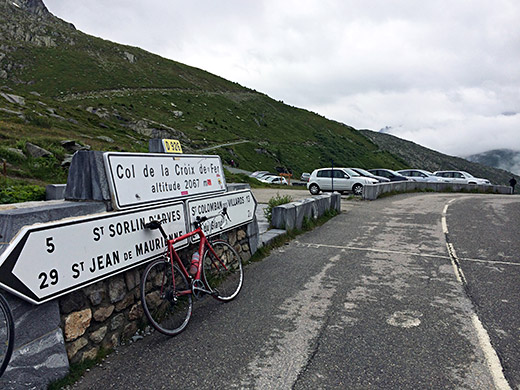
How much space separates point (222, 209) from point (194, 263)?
133 cm

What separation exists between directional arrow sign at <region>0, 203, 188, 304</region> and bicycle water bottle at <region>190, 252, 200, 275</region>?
493 millimetres

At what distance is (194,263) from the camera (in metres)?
4.70

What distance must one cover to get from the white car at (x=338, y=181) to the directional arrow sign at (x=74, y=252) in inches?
676

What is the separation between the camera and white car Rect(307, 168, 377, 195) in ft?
69.1

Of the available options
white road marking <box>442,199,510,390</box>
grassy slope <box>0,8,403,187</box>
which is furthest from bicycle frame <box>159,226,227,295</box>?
grassy slope <box>0,8,403,187</box>

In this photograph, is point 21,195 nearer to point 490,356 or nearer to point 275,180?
point 490,356

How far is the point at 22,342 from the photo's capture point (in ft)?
9.20

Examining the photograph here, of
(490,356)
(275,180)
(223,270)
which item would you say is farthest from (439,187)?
(490,356)

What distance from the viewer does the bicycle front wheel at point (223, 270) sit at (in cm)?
529

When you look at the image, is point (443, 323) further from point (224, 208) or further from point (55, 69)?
point (55, 69)

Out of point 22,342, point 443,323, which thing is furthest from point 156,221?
point 443,323

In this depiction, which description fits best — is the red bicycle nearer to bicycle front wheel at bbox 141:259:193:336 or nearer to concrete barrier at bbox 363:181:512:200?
bicycle front wheel at bbox 141:259:193:336

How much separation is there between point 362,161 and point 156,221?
91526mm

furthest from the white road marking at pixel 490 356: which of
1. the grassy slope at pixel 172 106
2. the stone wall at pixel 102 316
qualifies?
the grassy slope at pixel 172 106
